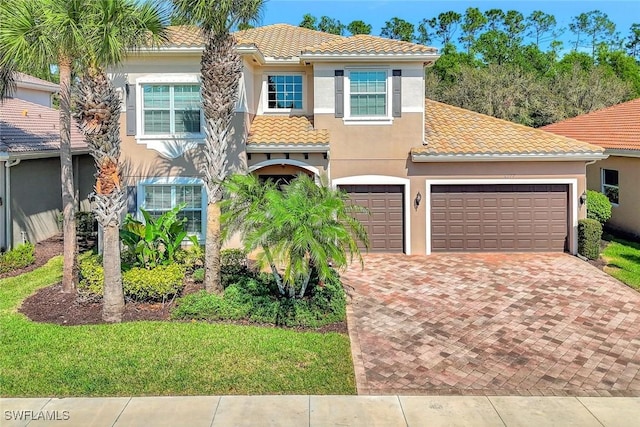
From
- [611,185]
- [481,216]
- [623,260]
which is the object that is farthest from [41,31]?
[611,185]

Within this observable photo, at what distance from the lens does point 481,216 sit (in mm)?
16656

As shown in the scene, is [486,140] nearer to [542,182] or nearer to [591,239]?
[542,182]

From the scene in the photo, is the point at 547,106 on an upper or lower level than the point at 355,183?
upper

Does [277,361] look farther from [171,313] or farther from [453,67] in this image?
[453,67]

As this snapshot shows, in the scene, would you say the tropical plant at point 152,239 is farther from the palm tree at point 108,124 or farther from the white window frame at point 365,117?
the white window frame at point 365,117

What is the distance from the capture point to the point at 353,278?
1372 centimetres

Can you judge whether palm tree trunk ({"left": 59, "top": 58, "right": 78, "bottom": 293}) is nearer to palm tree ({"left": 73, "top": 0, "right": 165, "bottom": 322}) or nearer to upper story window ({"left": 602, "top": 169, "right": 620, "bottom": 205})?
palm tree ({"left": 73, "top": 0, "right": 165, "bottom": 322})

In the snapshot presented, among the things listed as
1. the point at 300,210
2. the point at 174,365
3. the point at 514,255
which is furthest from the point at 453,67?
the point at 174,365

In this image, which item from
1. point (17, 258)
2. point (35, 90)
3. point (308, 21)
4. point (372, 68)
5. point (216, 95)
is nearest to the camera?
point (216, 95)

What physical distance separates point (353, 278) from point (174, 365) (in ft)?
21.3

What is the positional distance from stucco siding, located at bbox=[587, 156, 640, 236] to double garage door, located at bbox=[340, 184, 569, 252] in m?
3.66

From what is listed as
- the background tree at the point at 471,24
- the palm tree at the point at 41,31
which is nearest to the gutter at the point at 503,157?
the palm tree at the point at 41,31

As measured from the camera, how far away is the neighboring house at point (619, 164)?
18172 mm

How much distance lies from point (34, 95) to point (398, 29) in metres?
39.9
